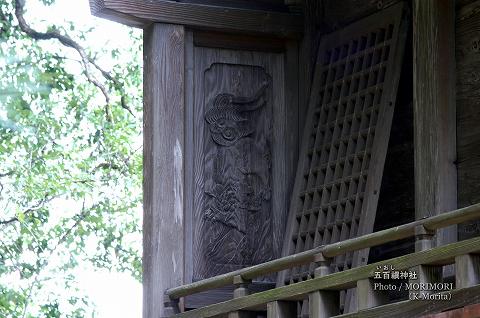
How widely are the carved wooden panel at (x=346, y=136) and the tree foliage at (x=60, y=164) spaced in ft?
21.1

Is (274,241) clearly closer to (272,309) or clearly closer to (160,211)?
(160,211)

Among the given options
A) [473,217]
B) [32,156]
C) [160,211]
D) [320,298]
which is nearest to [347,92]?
[160,211]

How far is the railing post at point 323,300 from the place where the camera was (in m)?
7.17

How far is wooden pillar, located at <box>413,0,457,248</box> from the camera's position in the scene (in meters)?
7.56

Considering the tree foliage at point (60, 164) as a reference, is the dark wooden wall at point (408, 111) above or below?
below

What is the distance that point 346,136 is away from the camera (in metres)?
8.55

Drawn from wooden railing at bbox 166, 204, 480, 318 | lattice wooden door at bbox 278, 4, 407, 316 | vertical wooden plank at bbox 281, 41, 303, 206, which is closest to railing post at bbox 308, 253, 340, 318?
wooden railing at bbox 166, 204, 480, 318

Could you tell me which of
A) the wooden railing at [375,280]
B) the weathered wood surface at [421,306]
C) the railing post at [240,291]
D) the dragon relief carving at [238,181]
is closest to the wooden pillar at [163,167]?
the dragon relief carving at [238,181]

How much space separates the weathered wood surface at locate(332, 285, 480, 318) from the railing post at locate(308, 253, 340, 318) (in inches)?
6.9

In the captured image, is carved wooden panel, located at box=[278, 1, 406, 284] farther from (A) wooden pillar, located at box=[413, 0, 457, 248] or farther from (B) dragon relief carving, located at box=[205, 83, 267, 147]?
(A) wooden pillar, located at box=[413, 0, 457, 248]

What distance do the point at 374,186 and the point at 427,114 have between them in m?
0.64

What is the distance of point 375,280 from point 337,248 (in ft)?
1.15

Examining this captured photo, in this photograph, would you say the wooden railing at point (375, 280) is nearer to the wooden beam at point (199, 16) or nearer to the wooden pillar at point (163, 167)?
the wooden pillar at point (163, 167)


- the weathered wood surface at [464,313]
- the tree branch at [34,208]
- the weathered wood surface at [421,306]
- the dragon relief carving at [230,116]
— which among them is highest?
the tree branch at [34,208]
